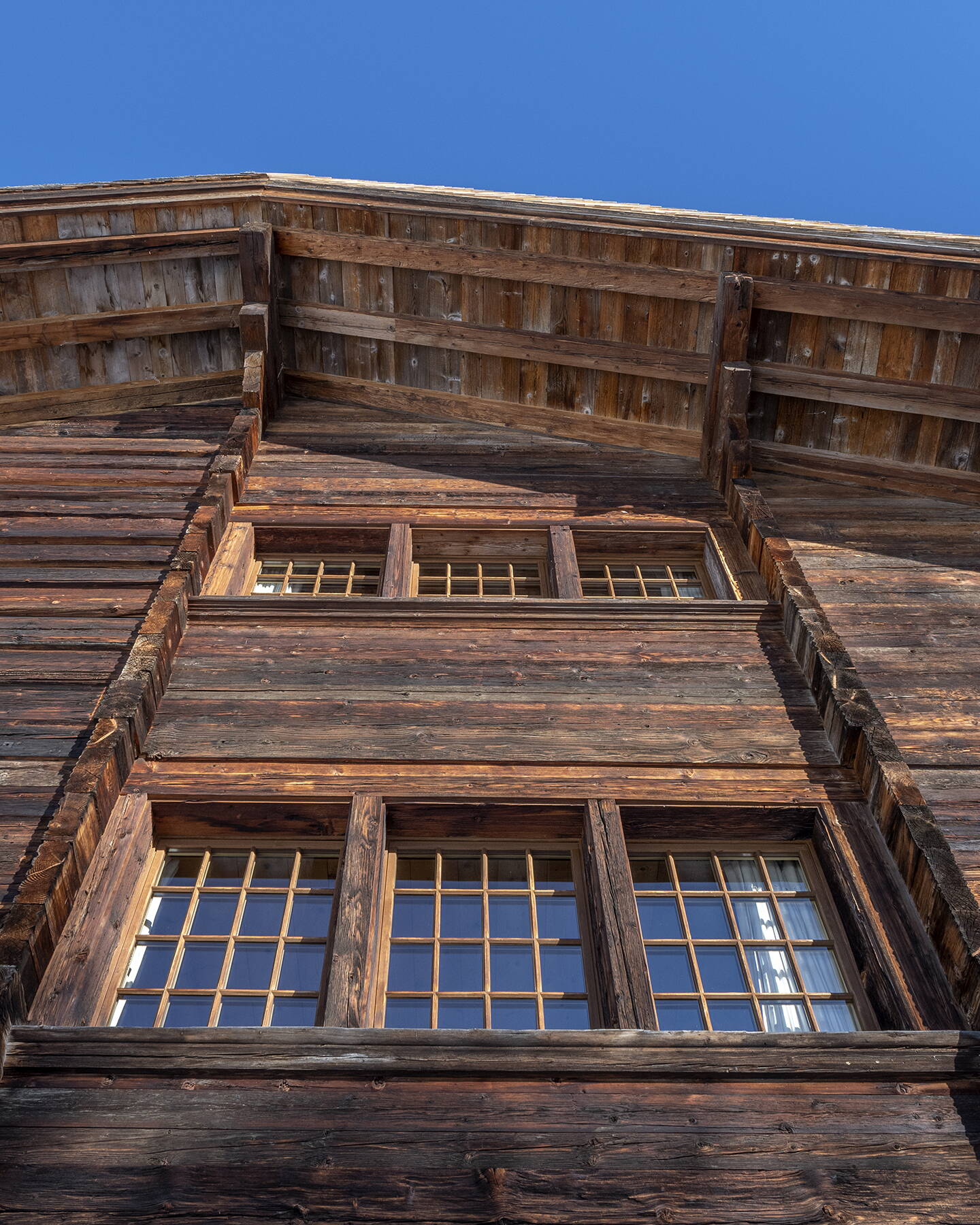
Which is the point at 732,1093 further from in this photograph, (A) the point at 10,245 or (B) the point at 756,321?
(A) the point at 10,245

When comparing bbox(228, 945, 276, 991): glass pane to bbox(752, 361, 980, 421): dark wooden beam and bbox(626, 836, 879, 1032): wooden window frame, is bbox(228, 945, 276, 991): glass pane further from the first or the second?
bbox(752, 361, 980, 421): dark wooden beam

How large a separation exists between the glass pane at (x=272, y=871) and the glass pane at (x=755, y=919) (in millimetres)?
2372

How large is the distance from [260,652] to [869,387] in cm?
595

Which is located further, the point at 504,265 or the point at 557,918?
the point at 504,265

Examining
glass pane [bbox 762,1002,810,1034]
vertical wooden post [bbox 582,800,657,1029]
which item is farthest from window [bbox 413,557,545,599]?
glass pane [bbox 762,1002,810,1034]

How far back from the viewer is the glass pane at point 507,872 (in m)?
5.43

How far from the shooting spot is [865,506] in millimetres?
9047

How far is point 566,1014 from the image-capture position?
4.66 metres

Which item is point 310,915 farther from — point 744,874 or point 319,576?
point 319,576

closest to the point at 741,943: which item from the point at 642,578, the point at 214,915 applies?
the point at 214,915

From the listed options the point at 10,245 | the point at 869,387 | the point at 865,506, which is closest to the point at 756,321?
the point at 869,387

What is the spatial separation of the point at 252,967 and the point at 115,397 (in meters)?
7.33

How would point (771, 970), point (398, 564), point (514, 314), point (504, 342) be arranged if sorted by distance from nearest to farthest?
point (771, 970), point (398, 564), point (514, 314), point (504, 342)

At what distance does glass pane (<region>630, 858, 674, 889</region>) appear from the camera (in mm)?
5492
